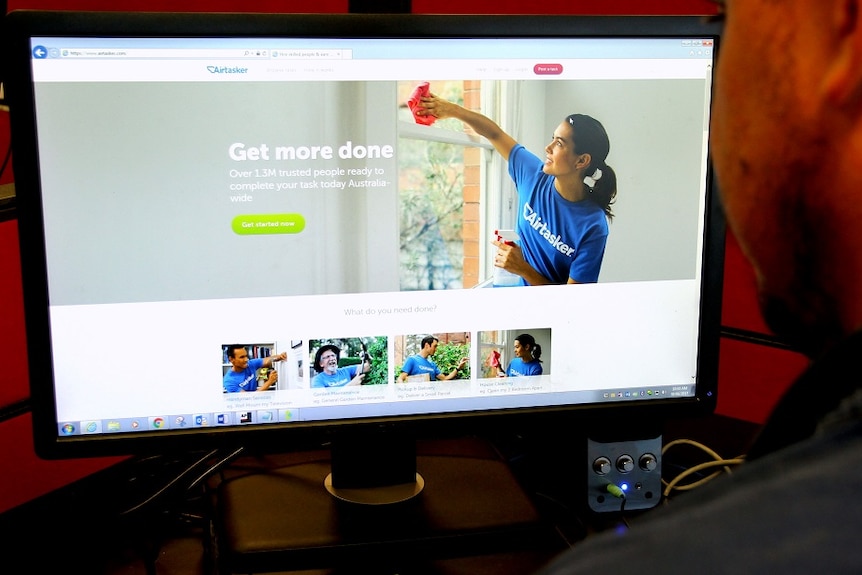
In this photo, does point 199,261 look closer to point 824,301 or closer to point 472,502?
point 472,502

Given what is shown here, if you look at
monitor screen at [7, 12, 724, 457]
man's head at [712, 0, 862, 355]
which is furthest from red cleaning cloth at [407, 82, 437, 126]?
man's head at [712, 0, 862, 355]

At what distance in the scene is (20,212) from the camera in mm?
664

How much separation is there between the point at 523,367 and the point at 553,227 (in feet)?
0.43

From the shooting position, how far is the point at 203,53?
26.5 inches

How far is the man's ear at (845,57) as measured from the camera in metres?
0.32

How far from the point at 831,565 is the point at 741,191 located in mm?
201

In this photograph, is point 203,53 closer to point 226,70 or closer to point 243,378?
point 226,70

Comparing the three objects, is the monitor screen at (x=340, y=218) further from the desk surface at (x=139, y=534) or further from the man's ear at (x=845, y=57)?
the man's ear at (x=845, y=57)

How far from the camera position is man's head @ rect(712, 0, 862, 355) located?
0.33 metres

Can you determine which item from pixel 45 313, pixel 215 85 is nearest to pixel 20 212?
pixel 45 313

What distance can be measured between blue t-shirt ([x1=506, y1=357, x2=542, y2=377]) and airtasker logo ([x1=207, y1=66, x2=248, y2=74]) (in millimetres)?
346

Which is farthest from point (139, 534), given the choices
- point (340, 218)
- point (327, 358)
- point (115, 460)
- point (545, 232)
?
point (545, 232)

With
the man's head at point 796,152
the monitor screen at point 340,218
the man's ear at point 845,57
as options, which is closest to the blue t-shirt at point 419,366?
the monitor screen at point 340,218

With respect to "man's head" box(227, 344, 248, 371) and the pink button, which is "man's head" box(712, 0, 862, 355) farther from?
"man's head" box(227, 344, 248, 371)
